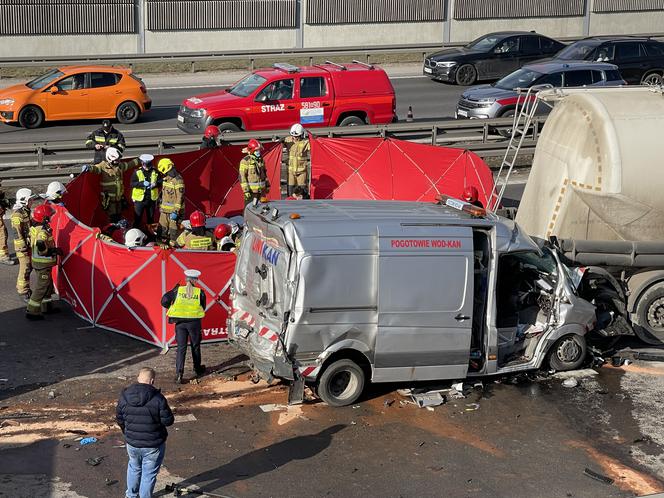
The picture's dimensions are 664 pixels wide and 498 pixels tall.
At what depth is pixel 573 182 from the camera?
14461 millimetres

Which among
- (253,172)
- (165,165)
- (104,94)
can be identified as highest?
(104,94)

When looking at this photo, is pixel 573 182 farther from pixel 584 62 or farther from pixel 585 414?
pixel 584 62

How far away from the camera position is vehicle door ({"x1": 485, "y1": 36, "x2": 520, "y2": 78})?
33406 millimetres

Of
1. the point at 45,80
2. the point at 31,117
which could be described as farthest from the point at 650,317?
the point at 45,80

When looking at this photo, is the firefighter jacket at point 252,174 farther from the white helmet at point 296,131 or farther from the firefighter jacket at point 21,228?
the firefighter jacket at point 21,228

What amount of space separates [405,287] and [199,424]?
2.64 meters

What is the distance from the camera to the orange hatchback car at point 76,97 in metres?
26.1

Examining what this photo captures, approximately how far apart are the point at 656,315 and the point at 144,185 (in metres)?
8.25

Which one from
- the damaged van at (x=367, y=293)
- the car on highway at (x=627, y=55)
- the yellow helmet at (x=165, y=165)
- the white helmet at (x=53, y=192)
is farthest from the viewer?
the car on highway at (x=627, y=55)

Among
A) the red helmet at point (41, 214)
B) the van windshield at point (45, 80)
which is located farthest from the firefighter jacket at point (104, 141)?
the van windshield at point (45, 80)

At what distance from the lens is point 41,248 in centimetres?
1412

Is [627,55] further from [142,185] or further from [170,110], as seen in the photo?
[142,185]

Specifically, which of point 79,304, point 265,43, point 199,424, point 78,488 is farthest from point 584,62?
point 78,488

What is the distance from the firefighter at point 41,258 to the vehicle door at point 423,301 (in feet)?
16.9
